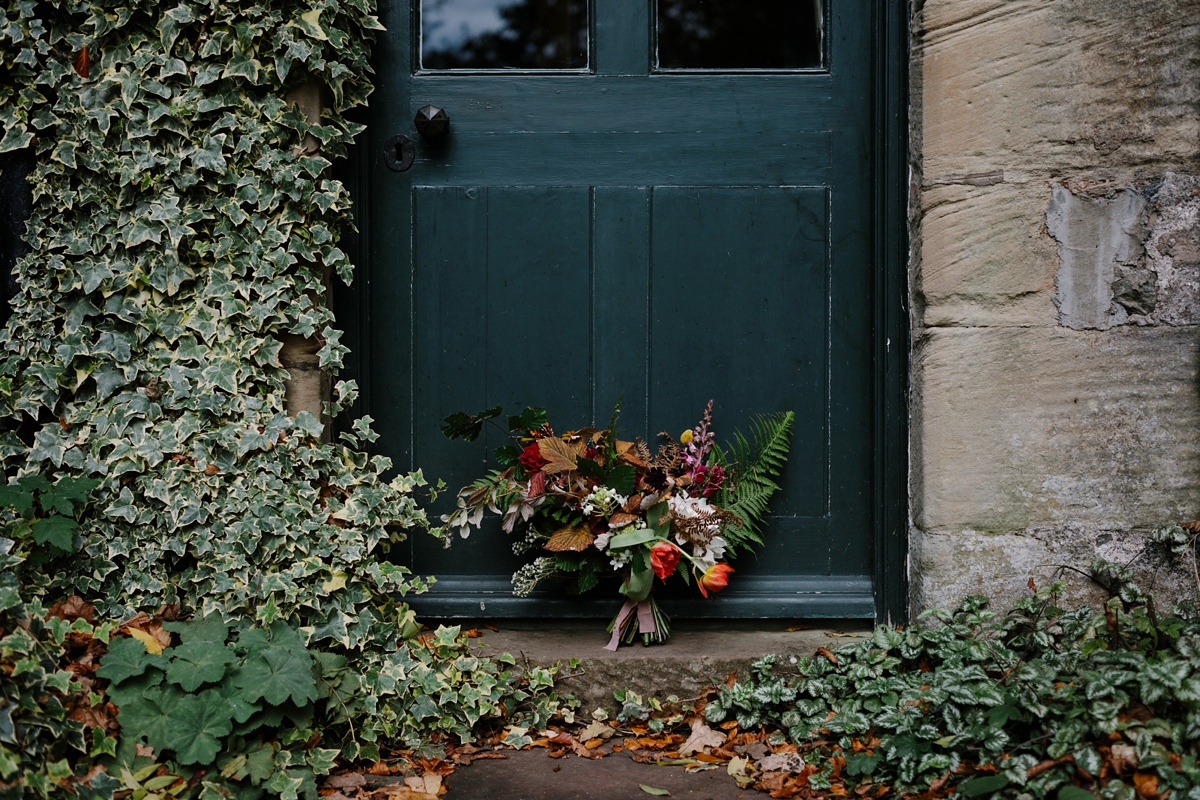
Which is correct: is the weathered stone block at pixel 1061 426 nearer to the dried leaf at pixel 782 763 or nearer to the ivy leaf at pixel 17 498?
the dried leaf at pixel 782 763

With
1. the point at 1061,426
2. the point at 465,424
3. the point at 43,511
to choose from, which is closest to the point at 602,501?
the point at 465,424

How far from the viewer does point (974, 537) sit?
2.20 m

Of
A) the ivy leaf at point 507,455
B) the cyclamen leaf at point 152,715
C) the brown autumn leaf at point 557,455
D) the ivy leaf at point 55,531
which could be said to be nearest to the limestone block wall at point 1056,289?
the brown autumn leaf at point 557,455

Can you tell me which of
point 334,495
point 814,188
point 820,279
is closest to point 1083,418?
point 820,279

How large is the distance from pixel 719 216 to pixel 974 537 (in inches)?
43.9

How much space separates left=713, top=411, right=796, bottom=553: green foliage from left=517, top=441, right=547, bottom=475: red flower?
0.50 m

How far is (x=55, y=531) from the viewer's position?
6.44ft

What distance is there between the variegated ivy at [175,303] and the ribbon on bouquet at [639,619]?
0.58 metres

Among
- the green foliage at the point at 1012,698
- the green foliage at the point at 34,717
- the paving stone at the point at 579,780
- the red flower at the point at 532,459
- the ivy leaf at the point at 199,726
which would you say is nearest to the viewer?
the green foliage at the point at 34,717

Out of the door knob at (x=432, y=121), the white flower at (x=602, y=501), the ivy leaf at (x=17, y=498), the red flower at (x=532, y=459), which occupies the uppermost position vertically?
the door knob at (x=432, y=121)

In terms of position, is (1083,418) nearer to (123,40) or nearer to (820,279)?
(820,279)

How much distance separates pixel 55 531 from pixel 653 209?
5.65ft

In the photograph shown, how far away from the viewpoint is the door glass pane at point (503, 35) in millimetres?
2418

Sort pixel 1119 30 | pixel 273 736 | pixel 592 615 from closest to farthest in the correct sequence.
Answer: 1. pixel 273 736
2. pixel 1119 30
3. pixel 592 615
